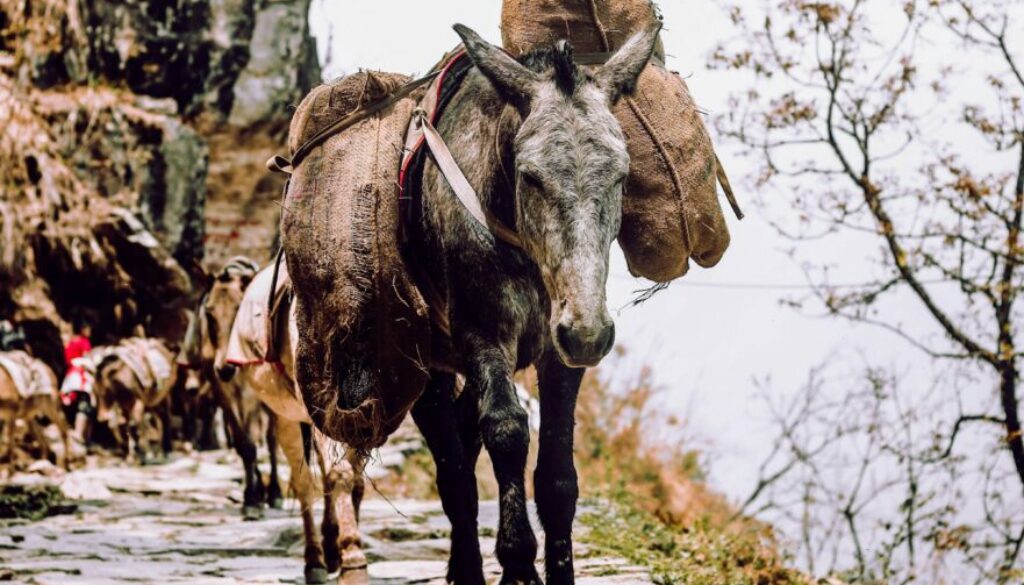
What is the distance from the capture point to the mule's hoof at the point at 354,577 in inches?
284

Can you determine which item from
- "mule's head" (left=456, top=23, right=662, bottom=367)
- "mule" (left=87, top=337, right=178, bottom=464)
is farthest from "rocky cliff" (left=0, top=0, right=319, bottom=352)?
"mule's head" (left=456, top=23, right=662, bottom=367)

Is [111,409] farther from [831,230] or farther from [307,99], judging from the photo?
[307,99]

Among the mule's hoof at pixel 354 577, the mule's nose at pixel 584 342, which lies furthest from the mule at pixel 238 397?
the mule's nose at pixel 584 342

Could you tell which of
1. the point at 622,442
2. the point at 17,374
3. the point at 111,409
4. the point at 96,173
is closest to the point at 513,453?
the point at 17,374

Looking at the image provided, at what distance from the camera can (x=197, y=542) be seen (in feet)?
34.8

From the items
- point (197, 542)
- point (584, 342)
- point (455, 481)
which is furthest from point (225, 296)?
point (584, 342)

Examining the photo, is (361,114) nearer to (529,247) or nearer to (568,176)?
(529,247)

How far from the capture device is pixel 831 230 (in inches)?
487

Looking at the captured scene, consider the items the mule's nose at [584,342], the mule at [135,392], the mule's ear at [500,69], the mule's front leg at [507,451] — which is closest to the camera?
the mule's nose at [584,342]

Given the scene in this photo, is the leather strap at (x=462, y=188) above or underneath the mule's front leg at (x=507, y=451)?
above

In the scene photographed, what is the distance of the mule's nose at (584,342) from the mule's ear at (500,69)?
86 cm

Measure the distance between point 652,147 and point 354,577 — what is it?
3.28 meters

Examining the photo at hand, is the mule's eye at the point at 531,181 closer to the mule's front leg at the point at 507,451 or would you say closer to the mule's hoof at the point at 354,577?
the mule's front leg at the point at 507,451

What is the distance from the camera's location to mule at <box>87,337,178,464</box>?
19609mm
